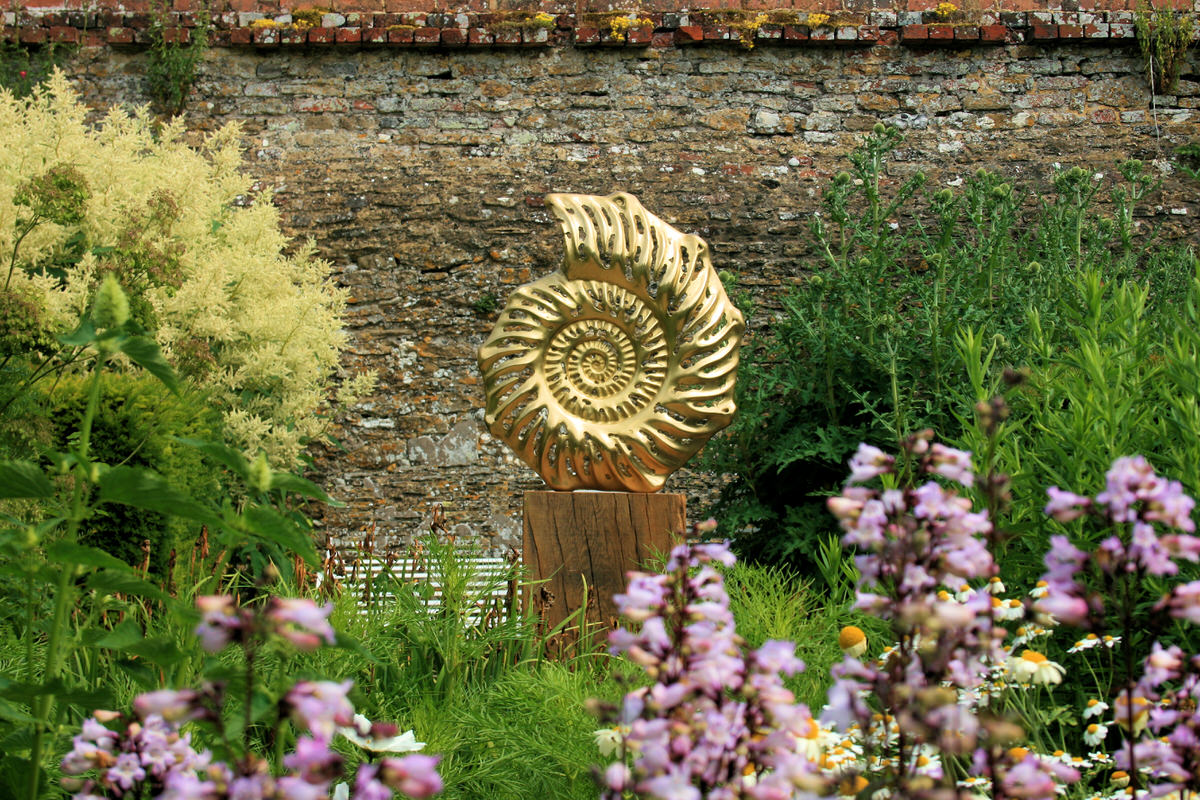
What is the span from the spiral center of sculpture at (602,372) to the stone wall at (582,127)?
2817 millimetres

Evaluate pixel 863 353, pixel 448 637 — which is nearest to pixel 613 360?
pixel 448 637

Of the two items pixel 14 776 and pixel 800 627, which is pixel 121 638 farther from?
pixel 800 627

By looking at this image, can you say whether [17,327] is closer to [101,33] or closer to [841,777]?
[841,777]

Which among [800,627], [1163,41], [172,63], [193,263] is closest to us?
[800,627]

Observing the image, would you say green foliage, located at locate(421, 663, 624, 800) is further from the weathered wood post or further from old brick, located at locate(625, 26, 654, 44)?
old brick, located at locate(625, 26, 654, 44)

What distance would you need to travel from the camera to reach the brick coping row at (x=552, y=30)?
20.1 ft

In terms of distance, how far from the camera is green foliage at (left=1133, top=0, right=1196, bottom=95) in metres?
6.14

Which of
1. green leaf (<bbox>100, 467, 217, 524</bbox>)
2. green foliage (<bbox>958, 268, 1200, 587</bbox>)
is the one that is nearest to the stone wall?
green foliage (<bbox>958, 268, 1200, 587</bbox>)

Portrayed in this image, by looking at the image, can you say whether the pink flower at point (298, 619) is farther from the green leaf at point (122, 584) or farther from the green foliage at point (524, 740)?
the green foliage at point (524, 740)

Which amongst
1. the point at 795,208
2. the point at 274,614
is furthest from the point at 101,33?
the point at 274,614

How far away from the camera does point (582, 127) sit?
244 inches

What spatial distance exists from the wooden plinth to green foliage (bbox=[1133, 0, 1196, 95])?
5.18 meters

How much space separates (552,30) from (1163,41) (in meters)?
3.98

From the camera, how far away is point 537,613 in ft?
9.73
